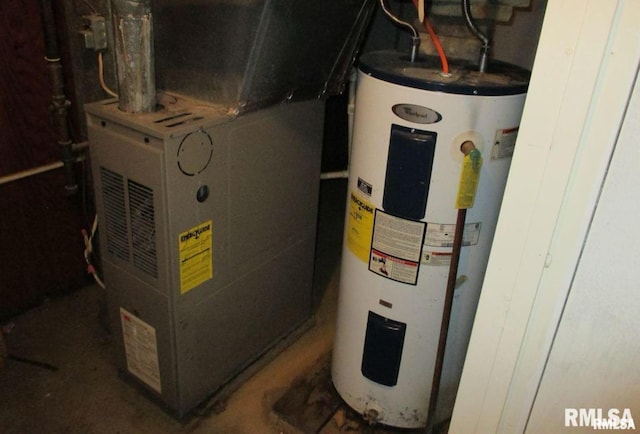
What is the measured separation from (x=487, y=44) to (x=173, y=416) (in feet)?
4.60

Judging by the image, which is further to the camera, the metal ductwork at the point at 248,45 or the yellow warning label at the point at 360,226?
the yellow warning label at the point at 360,226

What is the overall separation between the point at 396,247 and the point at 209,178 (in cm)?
52

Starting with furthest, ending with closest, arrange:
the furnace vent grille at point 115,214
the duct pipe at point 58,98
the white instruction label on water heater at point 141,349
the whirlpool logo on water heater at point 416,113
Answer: the duct pipe at point 58,98 < the white instruction label on water heater at point 141,349 < the furnace vent grille at point 115,214 < the whirlpool logo on water heater at point 416,113

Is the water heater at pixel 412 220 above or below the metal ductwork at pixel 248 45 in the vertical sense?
below

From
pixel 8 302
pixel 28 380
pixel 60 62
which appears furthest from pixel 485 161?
pixel 8 302

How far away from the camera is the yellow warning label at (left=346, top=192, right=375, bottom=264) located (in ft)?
4.30

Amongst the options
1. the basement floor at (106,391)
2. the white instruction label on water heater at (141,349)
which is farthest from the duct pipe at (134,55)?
the basement floor at (106,391)

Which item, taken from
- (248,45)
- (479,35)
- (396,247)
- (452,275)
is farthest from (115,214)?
(479,35)

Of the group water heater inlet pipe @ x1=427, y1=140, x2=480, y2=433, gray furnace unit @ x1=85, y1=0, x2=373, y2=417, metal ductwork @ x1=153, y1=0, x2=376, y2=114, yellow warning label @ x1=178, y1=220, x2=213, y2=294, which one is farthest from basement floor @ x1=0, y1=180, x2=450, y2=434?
metal ductwork @ x1=153, y1=0, x2=376, y2=114

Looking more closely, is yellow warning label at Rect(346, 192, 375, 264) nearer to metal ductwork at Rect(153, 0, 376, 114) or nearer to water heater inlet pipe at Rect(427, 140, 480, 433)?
water heater inlet pipe at Rect(427, 140, 480, 433)

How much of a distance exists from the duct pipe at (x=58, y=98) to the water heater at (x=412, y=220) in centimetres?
105

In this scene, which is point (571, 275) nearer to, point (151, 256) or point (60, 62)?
point (151, 256)

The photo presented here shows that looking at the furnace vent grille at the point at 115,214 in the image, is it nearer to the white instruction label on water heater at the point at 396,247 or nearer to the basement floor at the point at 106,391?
the basement floor at the point at 106,391

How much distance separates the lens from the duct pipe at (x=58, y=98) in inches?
63.7
